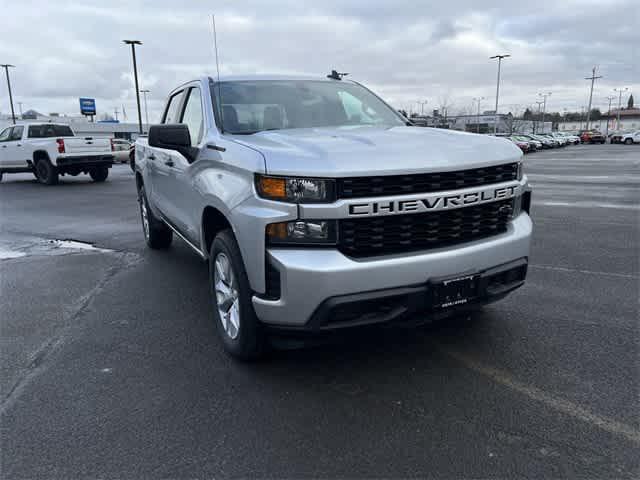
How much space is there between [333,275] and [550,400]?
57.3 inches

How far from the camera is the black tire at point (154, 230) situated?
631 centimetres

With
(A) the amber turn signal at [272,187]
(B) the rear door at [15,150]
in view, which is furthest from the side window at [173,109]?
(B) the rear door at [15,150]

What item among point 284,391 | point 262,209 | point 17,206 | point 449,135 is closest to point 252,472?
point 284,391

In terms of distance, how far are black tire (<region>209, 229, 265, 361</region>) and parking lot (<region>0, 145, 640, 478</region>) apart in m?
0.15

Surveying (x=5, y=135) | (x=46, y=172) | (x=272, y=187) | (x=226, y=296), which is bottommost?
(x=46, y=172)

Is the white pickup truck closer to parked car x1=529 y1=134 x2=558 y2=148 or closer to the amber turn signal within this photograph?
the amber turn signal

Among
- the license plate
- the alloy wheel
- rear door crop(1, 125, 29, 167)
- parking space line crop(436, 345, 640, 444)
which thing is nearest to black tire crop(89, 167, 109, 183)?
rear door crop(1, 125, 29, 167)

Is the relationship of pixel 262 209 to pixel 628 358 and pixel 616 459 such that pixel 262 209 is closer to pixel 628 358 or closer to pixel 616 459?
pixel 616 459

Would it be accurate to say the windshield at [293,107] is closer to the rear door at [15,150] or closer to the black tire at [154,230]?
the black tire at [154,230]

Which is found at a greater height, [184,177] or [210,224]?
[184,177]

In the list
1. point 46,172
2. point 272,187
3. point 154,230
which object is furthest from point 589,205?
point 46,172

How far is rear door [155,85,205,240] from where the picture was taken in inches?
157

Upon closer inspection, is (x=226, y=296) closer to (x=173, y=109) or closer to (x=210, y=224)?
(x=210, y=224)

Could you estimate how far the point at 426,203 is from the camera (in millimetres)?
2756
